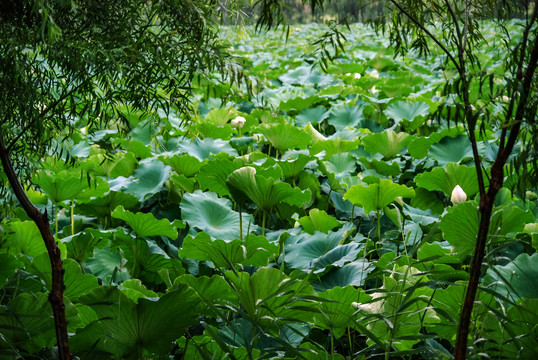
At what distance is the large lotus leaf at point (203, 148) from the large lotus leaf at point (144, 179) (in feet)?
0.73

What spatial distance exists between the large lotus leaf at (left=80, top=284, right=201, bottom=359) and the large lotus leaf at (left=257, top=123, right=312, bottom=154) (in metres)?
1.51

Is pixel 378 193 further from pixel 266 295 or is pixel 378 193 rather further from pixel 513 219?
pixel 266 295

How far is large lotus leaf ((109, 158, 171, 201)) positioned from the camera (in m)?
2.14

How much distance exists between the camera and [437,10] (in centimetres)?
Answer: 130

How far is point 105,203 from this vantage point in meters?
1.99

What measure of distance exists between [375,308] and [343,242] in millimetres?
488

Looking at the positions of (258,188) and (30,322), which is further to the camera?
Result: (258,188)

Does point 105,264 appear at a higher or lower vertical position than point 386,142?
lower

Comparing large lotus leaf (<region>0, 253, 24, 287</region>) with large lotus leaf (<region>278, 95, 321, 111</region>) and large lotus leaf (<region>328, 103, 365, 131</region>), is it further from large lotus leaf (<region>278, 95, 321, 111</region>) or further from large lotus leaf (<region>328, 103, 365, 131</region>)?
large lotus leaf (<region>278, 95, 321, 111</region>)

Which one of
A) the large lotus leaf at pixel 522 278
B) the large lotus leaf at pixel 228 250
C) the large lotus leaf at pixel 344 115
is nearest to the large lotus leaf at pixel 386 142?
the large lotus leaf at pixel 344 115

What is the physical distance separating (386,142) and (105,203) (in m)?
1.28

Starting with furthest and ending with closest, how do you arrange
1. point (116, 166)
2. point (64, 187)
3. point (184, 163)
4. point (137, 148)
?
point (137, 148) → point (116, 166) → point (184, 163) → point (64, 187)

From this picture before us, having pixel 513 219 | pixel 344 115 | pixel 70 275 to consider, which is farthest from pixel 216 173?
pixel 344 115

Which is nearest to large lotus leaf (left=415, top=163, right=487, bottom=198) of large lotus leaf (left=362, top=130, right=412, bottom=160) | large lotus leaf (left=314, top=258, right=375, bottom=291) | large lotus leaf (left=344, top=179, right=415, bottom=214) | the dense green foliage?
the dense green foliage
